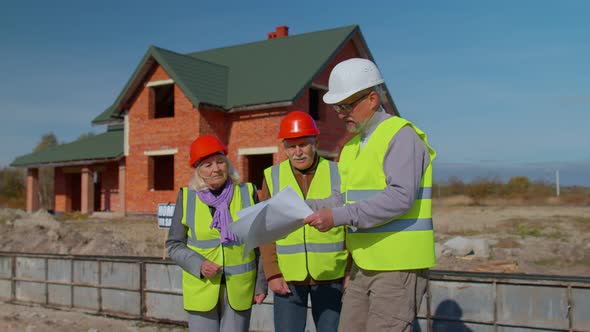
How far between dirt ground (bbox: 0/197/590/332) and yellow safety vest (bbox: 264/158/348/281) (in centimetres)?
363

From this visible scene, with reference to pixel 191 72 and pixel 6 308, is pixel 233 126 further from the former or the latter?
pixel 6 308

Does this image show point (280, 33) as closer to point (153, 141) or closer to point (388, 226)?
point (153, 141)

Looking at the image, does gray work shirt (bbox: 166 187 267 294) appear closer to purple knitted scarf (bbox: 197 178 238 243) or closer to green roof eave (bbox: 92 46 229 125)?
purple knitted scarf (bbox: 197 178 238 243)

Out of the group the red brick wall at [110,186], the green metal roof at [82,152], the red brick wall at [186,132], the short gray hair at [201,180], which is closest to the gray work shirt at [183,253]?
the short gray hair at [201,180]

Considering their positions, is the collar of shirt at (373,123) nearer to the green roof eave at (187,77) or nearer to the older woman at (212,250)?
the older woman at (212,250)

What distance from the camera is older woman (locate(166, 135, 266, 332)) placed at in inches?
152

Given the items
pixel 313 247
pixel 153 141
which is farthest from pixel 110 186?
pixel 313 247

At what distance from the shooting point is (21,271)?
8523mm

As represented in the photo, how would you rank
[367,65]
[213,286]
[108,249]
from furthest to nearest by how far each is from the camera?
[108,249]
[213,286]
[367,65]

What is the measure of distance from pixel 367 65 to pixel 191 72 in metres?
18.5

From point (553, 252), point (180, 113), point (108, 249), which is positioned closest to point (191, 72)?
point (180, 113)

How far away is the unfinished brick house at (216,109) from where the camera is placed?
19922mm

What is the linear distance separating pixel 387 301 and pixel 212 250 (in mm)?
1452

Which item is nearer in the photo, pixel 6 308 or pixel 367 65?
pixel 367 65
